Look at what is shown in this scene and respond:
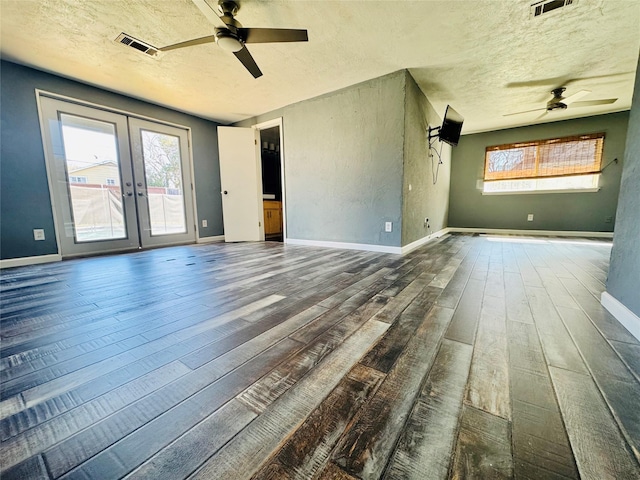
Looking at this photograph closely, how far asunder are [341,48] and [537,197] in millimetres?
5194

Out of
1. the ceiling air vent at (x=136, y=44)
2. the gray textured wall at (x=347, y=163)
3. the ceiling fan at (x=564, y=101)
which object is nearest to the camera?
the ceiling air vent at (x=136, y=44)

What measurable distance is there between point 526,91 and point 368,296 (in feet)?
13.7

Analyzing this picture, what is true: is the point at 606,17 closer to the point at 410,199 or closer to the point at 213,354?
the point at 410,199

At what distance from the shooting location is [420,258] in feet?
9.40

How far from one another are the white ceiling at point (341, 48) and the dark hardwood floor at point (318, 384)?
2.31 meters

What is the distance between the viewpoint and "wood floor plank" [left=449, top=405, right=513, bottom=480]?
530mm

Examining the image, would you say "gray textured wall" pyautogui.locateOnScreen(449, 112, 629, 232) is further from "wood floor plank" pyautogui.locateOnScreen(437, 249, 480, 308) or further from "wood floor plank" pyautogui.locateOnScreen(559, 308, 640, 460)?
"wood floor plank" pyautogui.locateOnScreen(559, 308, 640, 460)

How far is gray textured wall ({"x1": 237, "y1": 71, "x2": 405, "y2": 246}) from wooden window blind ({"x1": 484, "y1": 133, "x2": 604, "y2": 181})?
379 centimetres

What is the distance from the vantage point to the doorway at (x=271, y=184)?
5.21 m

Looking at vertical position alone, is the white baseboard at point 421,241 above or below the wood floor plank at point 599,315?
above

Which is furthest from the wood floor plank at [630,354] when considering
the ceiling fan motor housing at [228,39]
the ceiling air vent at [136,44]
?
the ceiling air vent at [136,44]

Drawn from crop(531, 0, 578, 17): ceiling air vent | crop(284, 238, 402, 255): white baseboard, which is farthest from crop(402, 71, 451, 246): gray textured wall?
crop(531, 0, 578, 17): ceiling air vent

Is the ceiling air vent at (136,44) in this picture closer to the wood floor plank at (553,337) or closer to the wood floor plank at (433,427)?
the wood floor plank at (433,427)

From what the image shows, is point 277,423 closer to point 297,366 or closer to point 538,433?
point 297,366
